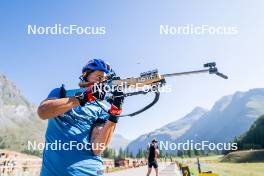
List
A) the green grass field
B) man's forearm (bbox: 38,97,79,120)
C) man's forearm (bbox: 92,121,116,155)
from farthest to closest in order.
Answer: the green grass field, man's forearm (bbox: 92,121,116,155), man's forearm (bbox: 38,97,79,120)

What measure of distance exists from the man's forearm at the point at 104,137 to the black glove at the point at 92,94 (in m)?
0.38

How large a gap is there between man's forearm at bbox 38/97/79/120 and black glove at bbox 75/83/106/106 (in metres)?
0.09

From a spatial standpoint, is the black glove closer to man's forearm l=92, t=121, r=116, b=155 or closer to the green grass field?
man's forearm l=92, t=121, r=116, b=155

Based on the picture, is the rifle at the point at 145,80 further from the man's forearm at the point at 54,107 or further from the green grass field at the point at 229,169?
the green grass field at the point at 229,169

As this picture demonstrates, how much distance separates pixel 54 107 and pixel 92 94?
42 cm

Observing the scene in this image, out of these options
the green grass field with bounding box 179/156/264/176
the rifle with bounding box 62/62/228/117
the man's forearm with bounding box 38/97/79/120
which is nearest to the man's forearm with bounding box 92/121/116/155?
the rifle with bounding box 62/62/228/117

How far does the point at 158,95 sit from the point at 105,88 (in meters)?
0.63

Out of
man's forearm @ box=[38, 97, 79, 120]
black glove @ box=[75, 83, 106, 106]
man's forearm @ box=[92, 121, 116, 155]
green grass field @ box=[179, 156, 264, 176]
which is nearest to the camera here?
man's forearm @ box=[38, 97, 79, 120]

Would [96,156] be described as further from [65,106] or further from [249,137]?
[249,137]

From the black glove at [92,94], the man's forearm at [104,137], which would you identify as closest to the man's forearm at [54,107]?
the black glove at [92,94]

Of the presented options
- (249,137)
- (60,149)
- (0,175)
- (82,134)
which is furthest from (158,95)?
(249,137)

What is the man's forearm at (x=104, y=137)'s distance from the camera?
399 centimetres

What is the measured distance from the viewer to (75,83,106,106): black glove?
3.71 meters

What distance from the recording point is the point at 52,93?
12.5 ft
